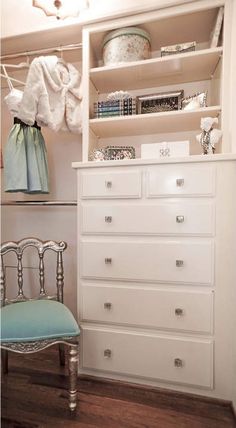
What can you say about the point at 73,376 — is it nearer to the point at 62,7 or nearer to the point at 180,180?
the point at 180,180

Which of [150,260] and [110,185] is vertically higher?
[110,185]

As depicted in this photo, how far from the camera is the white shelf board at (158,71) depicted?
4.54 feet

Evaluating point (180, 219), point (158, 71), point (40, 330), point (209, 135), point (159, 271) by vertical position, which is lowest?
point (40, 330)

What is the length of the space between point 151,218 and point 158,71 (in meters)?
0.90

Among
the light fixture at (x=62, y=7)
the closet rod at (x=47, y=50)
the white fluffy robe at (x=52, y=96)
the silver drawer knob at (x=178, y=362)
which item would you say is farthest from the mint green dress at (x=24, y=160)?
the silver drawer knob at (x=178, y=362)

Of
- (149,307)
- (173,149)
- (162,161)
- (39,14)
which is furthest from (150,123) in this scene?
(149,307)

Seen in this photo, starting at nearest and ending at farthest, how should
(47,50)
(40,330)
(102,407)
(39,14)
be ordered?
(40,330)
(102,407)
(39,14)
(47,50)

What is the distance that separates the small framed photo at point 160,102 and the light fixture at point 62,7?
0.57 m

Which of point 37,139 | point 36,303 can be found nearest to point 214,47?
point 37,139

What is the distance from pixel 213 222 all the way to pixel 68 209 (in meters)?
1.09

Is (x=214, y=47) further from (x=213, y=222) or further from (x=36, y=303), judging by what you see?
(x=36, y=303)

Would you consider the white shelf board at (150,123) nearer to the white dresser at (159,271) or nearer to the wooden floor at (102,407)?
the white dresser at (159,271)

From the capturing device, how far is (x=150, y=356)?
1.33 metres

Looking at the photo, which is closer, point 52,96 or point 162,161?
point 162,161
